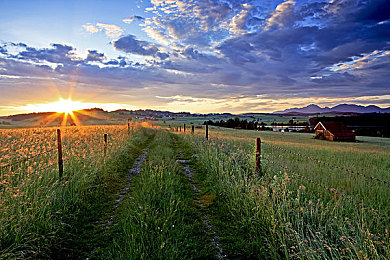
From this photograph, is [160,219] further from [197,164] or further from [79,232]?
[197,164]

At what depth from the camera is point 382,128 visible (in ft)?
194

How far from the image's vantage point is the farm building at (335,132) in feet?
112

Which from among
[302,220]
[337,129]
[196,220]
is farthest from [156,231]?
[337,129]

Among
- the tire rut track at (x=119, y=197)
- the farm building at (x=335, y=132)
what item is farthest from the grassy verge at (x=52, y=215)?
the farm building at (x=335, y=132)

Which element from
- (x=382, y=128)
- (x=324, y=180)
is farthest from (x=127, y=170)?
(x=382, y=128)

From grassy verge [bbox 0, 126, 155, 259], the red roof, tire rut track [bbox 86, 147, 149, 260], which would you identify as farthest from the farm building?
grassy verge [bbox 0, 126, 155, 259]

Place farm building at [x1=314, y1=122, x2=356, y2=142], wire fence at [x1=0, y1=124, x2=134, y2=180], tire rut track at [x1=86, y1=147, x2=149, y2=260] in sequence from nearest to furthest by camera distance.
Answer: tire rut track at [x1=86, y1=147, x2=149, y2=260] → wire fence at [x1=0, y1=124, x2=134, y2=180] → farm building at [x1=314, y1=122, x2=356, y2=142]

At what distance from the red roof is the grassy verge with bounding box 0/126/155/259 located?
37.9 meters

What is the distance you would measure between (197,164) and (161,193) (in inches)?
209

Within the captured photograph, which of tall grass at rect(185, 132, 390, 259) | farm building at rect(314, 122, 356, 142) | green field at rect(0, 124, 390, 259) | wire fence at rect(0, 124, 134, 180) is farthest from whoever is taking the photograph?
farm building at rect(314, 122, 356, 142)

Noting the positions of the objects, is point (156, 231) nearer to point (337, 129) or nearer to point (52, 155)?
point (52, 155)

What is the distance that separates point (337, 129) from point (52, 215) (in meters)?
41.2

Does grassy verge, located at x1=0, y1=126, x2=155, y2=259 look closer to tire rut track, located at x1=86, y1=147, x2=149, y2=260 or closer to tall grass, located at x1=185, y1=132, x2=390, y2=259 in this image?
tire rut track, located at x1=86, y1=147, x2=149, y2=260

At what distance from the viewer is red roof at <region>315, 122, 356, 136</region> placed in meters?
34.7
